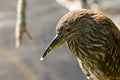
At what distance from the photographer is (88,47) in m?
2.74

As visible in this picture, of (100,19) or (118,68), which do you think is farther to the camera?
(118,68)

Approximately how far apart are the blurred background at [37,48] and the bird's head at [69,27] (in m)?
1.72

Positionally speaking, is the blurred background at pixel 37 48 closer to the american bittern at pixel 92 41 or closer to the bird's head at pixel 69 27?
the american bittern at pixel 92 41

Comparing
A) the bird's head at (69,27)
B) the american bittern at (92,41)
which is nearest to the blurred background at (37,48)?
the american bittern at (92,41)

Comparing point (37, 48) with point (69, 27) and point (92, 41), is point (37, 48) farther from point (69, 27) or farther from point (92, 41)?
point (69, 27)

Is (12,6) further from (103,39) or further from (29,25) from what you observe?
(103,39)

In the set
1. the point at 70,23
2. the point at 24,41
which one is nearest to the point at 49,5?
the point at 24,41

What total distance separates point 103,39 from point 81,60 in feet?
0.68

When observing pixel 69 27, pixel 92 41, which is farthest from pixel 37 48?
pixel 69 27

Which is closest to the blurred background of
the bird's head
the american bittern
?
the american bittern

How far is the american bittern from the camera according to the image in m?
2.54

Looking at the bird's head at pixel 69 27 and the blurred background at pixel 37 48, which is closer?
the bird's head at pixel 69 27

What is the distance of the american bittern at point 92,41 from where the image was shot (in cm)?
254

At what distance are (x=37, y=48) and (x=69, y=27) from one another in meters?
2.32
